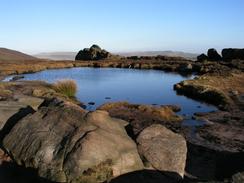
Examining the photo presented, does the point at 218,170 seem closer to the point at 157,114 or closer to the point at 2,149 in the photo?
the point at 2,149

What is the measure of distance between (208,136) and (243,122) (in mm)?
6254

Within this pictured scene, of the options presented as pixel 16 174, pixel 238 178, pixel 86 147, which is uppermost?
pixel 238 178

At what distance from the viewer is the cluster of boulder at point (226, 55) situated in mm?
105600

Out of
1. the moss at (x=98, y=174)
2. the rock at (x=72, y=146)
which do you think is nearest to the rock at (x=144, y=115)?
the rock at (x=72, y=146)

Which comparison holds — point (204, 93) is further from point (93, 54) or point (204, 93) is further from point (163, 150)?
point (93, 54)

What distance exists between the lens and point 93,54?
495 ft

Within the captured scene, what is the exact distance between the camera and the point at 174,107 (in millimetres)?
39312

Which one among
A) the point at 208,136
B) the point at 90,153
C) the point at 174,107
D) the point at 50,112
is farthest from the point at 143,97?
the point at 90,153

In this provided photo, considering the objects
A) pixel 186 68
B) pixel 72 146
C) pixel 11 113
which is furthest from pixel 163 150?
pixel 186 68

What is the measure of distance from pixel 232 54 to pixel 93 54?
5932 cm

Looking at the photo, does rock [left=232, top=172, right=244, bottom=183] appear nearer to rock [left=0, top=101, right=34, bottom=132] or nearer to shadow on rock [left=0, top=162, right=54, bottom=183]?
shadow on rock [left=0, top=162, right=54, bottom=183]

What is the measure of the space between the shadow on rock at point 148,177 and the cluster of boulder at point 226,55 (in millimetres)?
93469

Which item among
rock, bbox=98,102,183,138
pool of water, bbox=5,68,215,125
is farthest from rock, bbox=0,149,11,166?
pool of water, bbox=5,68,215,125

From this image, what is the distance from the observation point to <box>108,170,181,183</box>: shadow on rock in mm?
14234
